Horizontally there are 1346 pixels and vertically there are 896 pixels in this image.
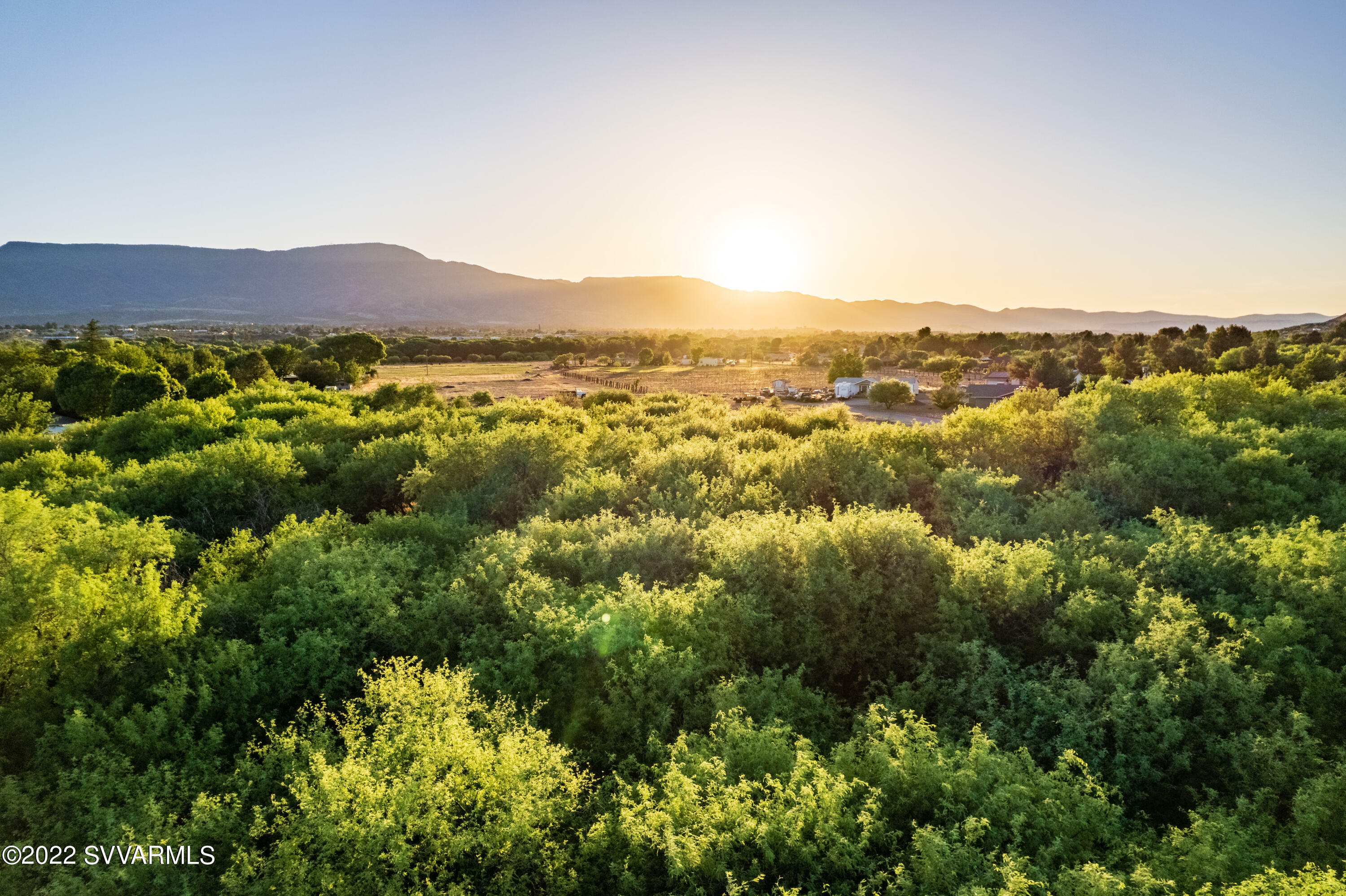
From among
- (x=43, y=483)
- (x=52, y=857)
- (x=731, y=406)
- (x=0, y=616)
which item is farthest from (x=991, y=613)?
(x=731, y=406)

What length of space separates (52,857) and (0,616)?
3.48 meters

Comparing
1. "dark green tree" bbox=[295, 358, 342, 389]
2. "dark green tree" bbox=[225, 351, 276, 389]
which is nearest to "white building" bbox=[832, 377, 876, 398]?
"dark green tree" bbox=[295, 358, 342, 389]

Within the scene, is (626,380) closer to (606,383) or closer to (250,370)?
(606,383)

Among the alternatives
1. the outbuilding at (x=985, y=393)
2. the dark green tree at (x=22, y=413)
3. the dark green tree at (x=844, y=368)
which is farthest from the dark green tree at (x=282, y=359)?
the outbuilding at (x=985, y=393)

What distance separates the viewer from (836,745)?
23.9ft

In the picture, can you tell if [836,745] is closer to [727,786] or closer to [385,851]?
[727,786]

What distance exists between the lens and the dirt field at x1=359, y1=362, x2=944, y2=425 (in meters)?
65.2

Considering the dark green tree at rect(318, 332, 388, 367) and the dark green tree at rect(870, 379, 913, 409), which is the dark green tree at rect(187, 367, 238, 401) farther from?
the dark green tree at rect(870, 379, 913, 409)

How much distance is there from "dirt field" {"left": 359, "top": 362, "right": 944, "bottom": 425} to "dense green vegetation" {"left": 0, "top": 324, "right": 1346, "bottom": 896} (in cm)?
3994

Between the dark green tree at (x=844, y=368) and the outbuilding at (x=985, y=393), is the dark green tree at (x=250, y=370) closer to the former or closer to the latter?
the dark green tree at (x=844, y=368)

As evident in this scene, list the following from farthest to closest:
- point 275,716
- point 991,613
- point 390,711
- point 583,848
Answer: point 991,613
point 275,716
point 390,711
point 583,848

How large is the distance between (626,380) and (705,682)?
263 feet

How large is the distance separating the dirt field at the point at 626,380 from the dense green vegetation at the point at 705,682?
39941mm

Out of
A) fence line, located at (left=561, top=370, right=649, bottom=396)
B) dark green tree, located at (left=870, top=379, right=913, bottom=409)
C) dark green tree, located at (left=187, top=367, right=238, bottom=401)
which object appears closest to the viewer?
dark green tree, located at (left=187, top=367, right=238, bottom=401)
